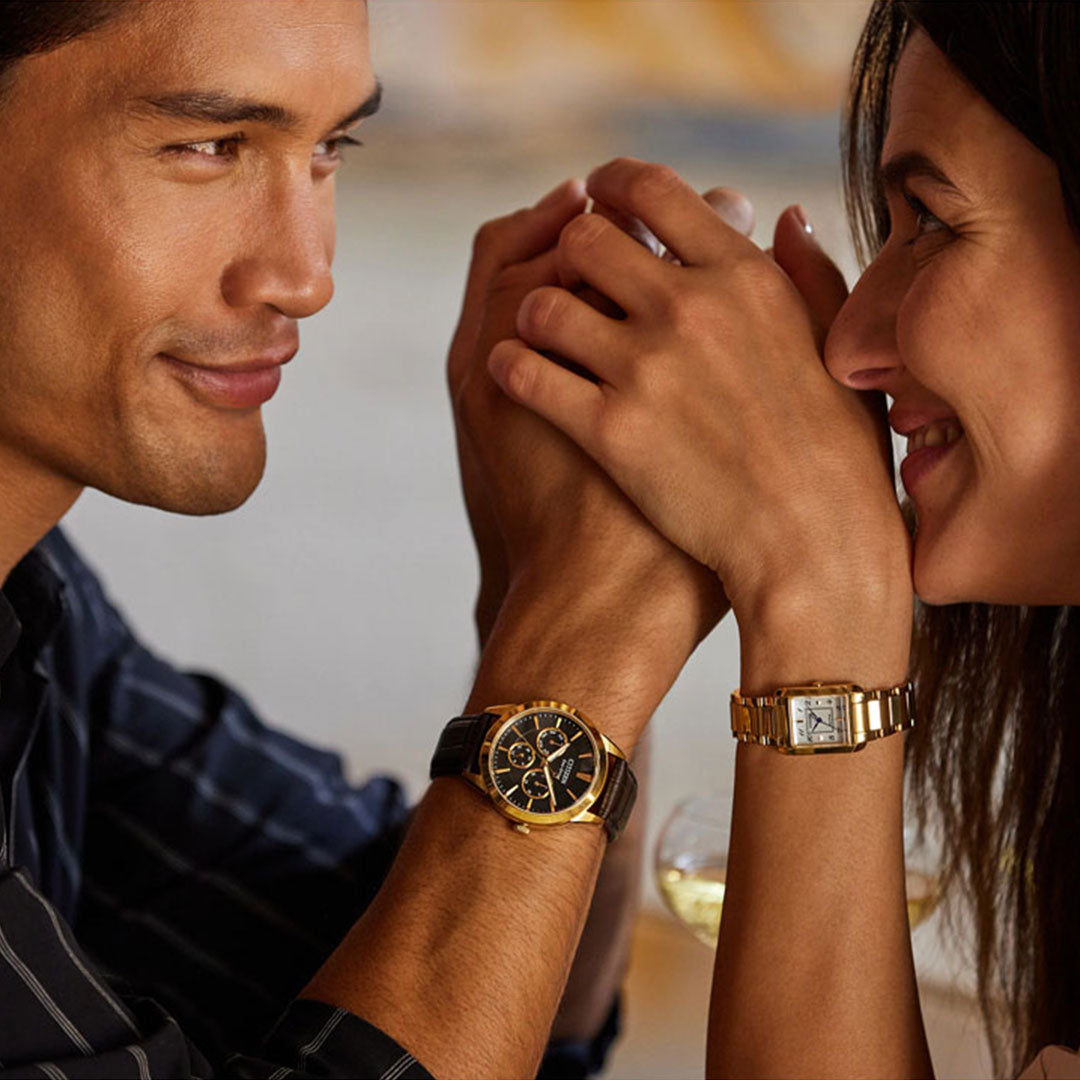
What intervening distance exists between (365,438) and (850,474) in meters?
4.28

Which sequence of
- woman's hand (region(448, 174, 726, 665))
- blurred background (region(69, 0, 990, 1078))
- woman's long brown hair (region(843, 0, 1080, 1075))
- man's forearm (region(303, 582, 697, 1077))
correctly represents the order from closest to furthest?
1. man's forearm (region(303, 582, 697, 1077))
2. woman's hand (region(448, 174, 726, 665))
3. woman's long brown hair (region(843, 0, 1080, 1075))
4. blurred background (region(69, 0, 990, 1078))

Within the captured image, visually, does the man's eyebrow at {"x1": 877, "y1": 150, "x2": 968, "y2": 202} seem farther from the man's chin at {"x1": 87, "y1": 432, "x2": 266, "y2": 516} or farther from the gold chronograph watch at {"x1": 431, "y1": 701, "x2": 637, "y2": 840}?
the man's chin at {"x1": 87, "y1": 432, "x2": 266, "y2": 516}

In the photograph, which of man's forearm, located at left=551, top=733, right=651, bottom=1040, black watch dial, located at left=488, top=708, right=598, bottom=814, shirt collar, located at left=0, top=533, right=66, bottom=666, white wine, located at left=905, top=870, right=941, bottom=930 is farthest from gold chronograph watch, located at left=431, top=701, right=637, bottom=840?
shirt collar, located at left=0, top=533, right=66, bottom=666

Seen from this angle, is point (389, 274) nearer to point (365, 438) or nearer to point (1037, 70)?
point (365, 438)

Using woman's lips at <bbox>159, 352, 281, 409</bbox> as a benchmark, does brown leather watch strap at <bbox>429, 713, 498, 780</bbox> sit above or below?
below

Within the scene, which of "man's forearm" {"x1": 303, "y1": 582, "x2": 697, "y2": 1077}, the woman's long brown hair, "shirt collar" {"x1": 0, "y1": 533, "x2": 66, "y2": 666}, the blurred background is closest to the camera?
"man's forearm" {"x1": 303, "y1": 582, "x2": 697, "y2": 1077}

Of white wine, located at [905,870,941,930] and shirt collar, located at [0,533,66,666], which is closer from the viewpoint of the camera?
white wine, located at [905,870,941,930]

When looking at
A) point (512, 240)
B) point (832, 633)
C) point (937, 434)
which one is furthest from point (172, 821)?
point (937, 434)

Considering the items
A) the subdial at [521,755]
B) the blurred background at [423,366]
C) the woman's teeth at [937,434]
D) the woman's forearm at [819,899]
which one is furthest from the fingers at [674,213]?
the blurred background at [423,366]

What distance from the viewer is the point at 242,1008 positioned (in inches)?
64.1

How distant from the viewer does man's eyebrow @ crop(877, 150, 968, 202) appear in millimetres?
1161

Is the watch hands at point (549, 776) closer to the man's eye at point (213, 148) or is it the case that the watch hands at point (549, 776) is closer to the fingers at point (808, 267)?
the fingers at point (808, 267)

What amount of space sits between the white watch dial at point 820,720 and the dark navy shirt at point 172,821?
623 millimetres

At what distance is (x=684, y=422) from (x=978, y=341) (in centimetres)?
24
